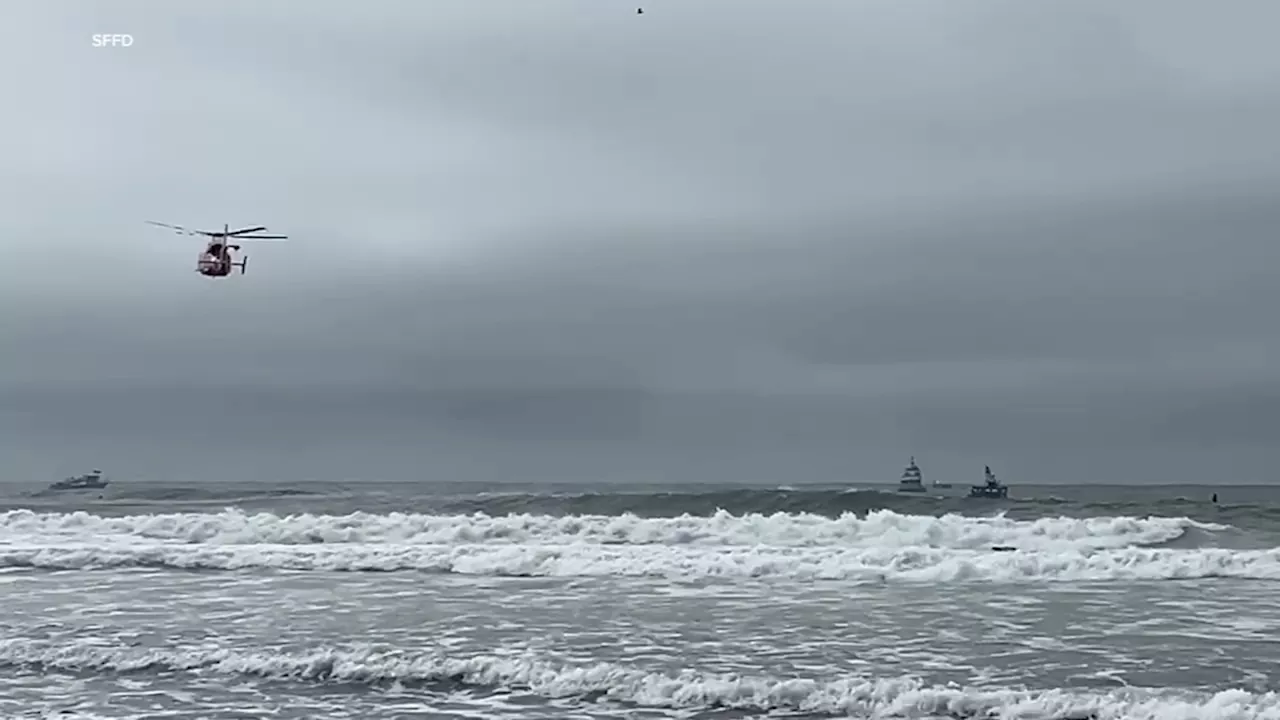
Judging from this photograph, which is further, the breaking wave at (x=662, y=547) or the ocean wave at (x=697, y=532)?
the ocean wave at (x=697, y=532)

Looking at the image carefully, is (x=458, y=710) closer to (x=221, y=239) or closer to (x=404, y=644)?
(x=404, y=644)

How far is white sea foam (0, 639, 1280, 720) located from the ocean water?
0.10 ft

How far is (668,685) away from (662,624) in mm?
4348

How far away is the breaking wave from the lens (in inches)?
869

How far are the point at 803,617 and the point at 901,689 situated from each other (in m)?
5.40

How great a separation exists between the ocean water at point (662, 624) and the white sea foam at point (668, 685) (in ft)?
0.10

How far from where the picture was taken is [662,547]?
27.9 m

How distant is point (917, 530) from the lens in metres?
29.3

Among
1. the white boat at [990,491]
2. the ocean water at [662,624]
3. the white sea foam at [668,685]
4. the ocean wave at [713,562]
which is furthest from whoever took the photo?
the white boat at [990,491]

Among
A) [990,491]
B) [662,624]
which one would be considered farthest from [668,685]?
[990,491]

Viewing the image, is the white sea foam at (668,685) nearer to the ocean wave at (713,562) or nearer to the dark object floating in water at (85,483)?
the ocean wave at (713,562)

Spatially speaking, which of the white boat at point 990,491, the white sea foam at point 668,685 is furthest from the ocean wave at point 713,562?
the white boat at point 990,491

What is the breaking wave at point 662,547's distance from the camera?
22.1 meters

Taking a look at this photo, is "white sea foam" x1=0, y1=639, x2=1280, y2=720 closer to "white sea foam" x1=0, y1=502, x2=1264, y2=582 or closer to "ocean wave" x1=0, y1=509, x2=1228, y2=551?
"white sea foam" x1=0, y1=502, x2=1264, y2=582
